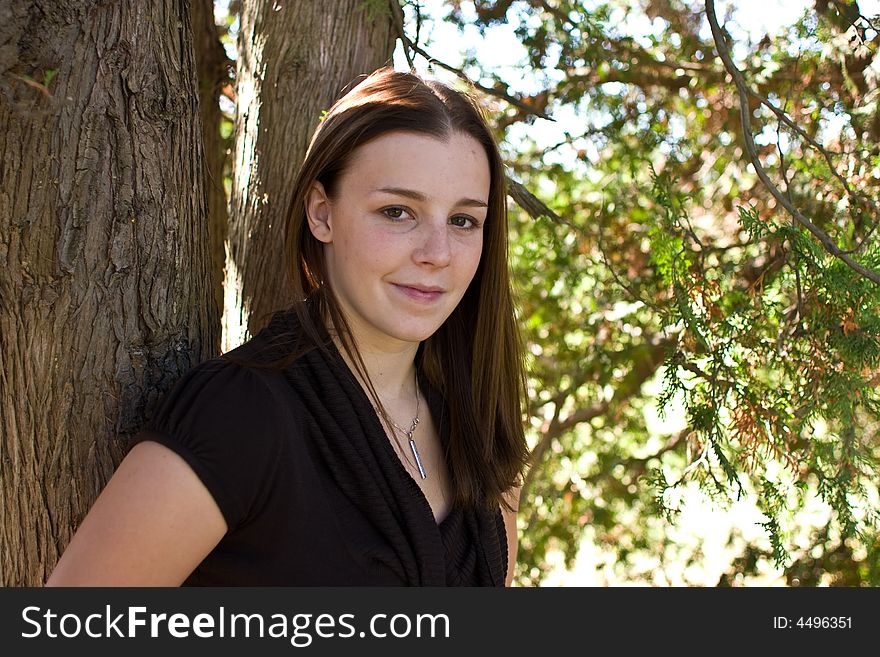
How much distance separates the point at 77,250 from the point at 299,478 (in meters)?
0.63

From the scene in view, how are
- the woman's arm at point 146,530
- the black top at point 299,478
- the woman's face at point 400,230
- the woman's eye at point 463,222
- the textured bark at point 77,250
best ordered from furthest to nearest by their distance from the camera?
the woman's eye at point 463,222 < the woman's face at point 400,230 < the textured bark at point 77,250 < the black top at point 299,478 < the woman's arm at point 146,530

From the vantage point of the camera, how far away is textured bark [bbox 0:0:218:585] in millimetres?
1882

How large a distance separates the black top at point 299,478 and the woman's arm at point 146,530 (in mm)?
34

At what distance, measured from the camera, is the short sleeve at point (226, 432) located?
1729mm

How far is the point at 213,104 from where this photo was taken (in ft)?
10.9

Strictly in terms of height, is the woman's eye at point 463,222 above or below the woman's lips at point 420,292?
above

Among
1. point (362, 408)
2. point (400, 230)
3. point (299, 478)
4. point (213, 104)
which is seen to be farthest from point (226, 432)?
point (213, 104)

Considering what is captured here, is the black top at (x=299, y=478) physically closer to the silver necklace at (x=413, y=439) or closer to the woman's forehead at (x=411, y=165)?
the silver necklace at (x=413, y=439)

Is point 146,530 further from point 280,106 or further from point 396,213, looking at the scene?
point 280,106

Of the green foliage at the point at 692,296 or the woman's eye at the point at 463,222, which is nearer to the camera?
the woman's eye at the point at 463,222

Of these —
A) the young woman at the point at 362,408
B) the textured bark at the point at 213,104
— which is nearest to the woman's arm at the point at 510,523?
the young woman at the point at 362,408

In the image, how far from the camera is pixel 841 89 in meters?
3.44
